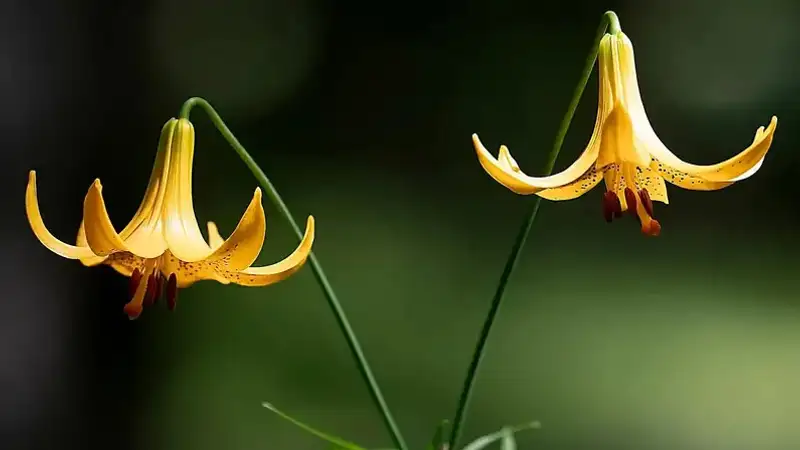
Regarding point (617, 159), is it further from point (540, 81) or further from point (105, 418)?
point (105, 418)

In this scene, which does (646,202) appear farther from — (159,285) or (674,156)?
(159,285)

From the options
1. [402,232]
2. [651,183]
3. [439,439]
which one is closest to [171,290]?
[439,439]

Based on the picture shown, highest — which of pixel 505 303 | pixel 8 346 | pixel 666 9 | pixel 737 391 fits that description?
pixel 666 9

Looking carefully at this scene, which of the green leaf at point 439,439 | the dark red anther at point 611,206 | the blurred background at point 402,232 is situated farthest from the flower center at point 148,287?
the blurred background at point 402,232

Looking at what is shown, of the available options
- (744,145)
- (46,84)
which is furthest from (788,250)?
(46,84)

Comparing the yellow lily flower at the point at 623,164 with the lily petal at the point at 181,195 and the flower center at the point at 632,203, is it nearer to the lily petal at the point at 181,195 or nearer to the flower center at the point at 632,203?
the flower center at the point at 632,203

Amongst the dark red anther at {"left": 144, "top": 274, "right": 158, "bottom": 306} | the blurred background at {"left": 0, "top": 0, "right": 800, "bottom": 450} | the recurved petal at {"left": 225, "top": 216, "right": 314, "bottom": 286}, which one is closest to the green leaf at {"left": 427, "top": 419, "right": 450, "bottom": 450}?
the recurved petal at {"left": 225, "top": 216, "right": 314, "bottom": 286}
